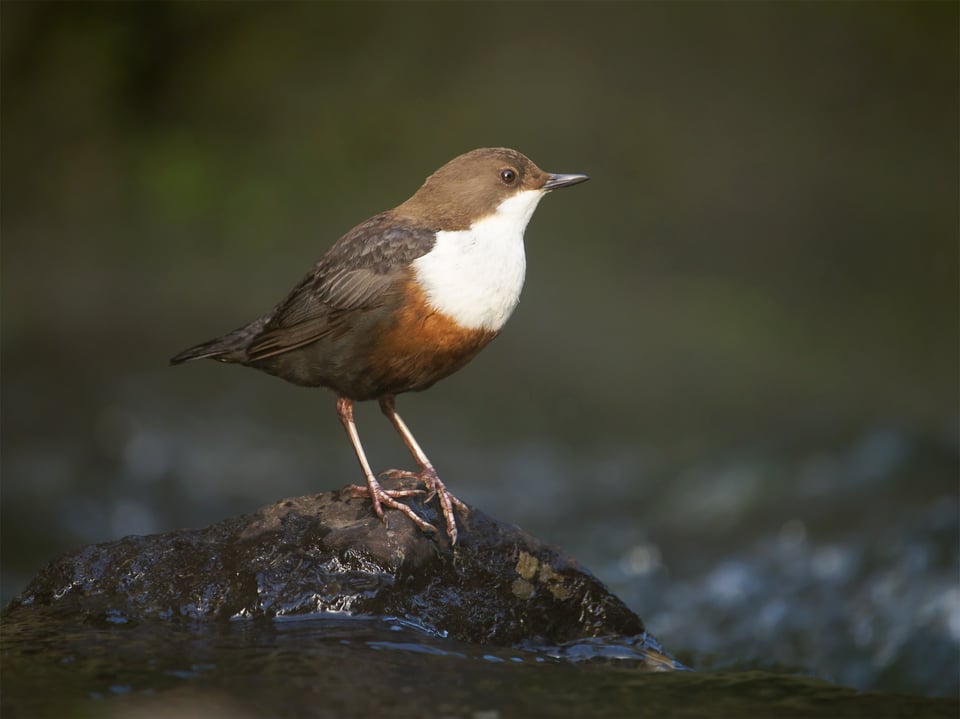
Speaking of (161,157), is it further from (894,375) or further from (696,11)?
(894,375)

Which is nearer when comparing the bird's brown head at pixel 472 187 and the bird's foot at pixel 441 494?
the bird's foot at pixel 441 494

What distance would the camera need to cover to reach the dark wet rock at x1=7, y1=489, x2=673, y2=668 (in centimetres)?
369

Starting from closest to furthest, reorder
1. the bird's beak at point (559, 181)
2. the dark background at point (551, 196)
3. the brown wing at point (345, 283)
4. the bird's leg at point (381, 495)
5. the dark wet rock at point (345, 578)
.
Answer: the dark wet rock at point (345, 578) < the bird's leg at point (381, 495) < the brown wing at point (345, 283) < the bird's beak at point (559, 181) < the dark background at point (551, 196)

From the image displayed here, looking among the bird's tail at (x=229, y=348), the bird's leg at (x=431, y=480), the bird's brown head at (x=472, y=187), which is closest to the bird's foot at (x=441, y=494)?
the bird's leg at (x=431, y=480)

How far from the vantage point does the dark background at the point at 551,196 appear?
30.0 feet

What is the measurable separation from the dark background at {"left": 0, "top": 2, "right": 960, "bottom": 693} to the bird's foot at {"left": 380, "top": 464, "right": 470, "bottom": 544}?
4.22m

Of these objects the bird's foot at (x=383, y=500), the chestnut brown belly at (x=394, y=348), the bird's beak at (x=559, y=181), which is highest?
the bird's beak at (x=559, y=181)

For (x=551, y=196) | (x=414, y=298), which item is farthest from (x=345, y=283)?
(x=551, y=196)

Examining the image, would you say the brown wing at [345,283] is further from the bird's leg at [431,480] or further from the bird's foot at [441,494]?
the bird's foot at [441,494]

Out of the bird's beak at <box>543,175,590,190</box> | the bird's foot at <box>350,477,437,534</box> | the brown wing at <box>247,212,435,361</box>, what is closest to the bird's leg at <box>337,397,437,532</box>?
the bird's foot at <box>350,477,437,534</box>

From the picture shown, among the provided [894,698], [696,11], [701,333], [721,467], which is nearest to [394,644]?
[894,698]

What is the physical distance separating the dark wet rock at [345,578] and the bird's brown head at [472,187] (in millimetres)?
1032

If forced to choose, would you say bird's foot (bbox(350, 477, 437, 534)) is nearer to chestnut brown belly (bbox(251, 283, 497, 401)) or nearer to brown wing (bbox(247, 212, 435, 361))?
chestnut brown belly (bbox(251, 283, 497, 401))

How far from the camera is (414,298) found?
13.2 ft
